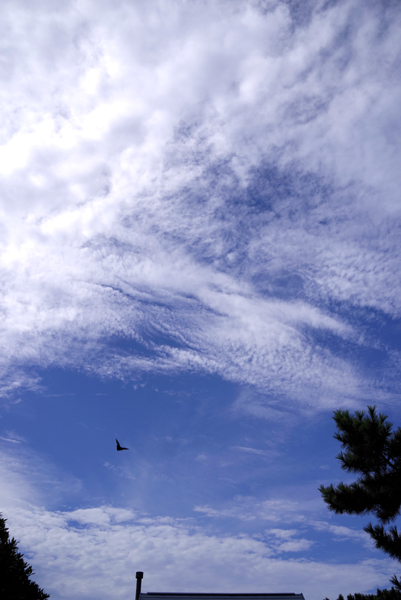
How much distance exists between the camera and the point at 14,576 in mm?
17062

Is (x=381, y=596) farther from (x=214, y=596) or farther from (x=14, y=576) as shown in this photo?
(x=14, y=576)

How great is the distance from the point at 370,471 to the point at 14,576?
17945mm

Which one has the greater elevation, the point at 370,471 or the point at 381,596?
the point at 370,471

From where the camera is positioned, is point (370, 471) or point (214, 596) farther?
point (214, 596)

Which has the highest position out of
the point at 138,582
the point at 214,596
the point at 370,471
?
the point at 370,471

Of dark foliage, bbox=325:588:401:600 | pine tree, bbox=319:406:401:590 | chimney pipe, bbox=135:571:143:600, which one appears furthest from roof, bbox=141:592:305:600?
pine tree, bbox=319:406:401:590

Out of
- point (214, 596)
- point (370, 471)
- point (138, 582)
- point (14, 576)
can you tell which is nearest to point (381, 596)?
point (370, 471)

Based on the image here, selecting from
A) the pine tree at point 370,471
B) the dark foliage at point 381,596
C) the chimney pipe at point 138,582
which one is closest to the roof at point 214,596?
the chimney pipe at point 138,582

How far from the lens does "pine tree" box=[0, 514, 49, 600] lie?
1655 cm

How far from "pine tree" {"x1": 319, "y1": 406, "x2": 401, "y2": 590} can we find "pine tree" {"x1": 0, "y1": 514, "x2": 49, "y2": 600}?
51.0ft

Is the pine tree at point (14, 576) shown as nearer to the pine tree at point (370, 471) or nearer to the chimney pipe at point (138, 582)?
the chimney pipe at point (138, 582)

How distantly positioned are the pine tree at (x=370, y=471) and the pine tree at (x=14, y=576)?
1553 cm

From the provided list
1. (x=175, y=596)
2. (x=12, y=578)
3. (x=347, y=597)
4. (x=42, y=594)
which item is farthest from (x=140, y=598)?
(x=347, y=597)

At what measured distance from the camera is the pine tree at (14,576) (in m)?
16.6
